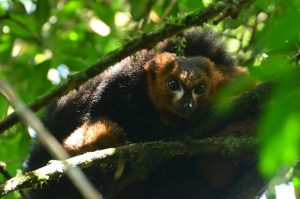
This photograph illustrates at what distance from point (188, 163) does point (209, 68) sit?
3.67 feet

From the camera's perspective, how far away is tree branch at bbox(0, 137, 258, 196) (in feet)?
8.06

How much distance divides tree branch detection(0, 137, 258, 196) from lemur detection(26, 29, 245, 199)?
0.67m

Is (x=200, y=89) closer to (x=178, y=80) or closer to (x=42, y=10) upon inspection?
(x=178, y=80)

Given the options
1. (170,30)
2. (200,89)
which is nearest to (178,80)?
(200,89)

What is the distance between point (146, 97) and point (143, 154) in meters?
1.68

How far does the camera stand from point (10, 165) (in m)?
4.55

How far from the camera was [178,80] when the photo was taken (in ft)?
14.5

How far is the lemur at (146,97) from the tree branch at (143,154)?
2.20 feet

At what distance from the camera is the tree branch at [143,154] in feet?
8.06

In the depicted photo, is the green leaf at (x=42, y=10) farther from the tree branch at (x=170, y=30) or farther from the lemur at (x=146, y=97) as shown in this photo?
the tree branch at (x=170, y=30)

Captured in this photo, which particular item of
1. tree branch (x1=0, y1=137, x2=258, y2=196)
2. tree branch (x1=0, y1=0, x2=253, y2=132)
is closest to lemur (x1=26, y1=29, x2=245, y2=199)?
tree branch (x1=0, y1=137, x2=258, y2=196)

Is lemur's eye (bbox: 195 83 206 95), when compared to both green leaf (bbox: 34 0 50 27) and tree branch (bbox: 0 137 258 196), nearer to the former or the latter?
tree branch (bbox: 0 137 258 196)

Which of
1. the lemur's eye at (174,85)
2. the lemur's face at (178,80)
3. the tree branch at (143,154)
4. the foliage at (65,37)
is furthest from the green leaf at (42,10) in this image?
the tree branch at (143,154)

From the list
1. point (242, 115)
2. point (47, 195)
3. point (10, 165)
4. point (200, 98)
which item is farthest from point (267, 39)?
point (10, 165)
